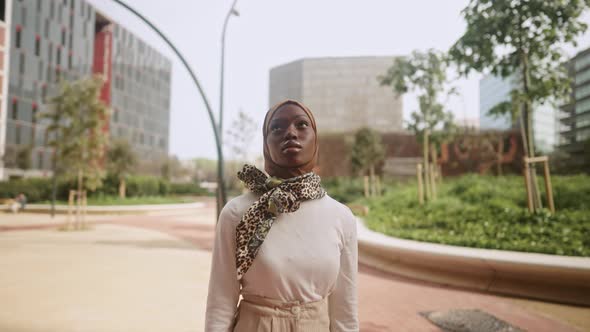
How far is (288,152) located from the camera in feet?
5.20

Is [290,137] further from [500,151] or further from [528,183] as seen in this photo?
[500,151]

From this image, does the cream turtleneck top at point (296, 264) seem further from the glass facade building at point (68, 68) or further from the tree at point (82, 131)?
the glass facade building at point (68, 68)

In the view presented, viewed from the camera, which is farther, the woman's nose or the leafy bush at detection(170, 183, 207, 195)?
the leafy bush at detection(170, 183, 207, 195)

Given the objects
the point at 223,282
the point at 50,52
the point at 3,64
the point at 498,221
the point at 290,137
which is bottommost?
the point at 498,221

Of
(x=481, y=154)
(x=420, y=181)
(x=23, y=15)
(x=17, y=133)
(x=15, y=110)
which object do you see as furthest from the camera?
(x=17, y=133)

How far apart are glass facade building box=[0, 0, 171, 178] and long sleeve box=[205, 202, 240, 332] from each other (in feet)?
58.4

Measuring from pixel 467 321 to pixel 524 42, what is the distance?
653 cm

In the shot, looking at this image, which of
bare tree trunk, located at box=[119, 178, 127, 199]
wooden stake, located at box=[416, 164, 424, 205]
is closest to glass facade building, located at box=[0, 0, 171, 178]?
bare tree trunk, located at box=[119, 178, 127, 199]

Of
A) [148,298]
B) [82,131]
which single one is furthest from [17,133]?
[148,298]

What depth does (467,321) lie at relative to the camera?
4043 millimetres

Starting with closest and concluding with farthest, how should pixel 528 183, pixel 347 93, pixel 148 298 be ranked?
pixel 148 298 < pixel 528 183 < pixel 347 93

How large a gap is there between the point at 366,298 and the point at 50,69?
4257 cm

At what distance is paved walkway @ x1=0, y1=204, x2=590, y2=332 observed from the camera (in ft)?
13.0

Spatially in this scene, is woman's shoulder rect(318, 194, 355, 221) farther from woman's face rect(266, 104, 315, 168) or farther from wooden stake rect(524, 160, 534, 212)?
wooden stake rect(524, 160, 534, 212)
